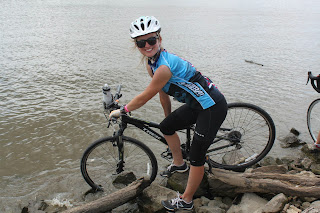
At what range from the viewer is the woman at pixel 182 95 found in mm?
3273

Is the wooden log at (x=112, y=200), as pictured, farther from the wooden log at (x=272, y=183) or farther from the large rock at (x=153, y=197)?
the wooden log at (x=272, y=183)

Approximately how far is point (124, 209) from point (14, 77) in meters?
8.55

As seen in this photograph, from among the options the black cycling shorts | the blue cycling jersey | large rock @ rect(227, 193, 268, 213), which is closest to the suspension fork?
the blue cycling jersey

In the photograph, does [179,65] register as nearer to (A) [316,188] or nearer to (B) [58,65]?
(A) [316,188]

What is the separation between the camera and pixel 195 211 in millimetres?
3871

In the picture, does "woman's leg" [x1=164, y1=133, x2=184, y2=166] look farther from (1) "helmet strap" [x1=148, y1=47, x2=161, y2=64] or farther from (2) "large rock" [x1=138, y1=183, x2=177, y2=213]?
(1) "helmet strap" [x1=148, y1=47, x2=161, y2=64]

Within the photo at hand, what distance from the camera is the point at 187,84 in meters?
3.40

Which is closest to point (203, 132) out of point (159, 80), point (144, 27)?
point (159, 80)

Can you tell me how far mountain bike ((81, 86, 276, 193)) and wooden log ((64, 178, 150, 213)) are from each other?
0.78ft

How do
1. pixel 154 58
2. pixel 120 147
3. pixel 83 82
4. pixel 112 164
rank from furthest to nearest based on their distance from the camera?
pixel 83 82 → pixel 112 164 → pixel 120 147 → pixel 154 58

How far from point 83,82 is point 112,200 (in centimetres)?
709

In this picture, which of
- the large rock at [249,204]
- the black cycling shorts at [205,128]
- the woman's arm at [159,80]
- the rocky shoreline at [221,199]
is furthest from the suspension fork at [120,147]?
the large rock at [249,204]

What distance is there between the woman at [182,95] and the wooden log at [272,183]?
632 mm

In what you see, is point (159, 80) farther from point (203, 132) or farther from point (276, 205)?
point (276, 205)
